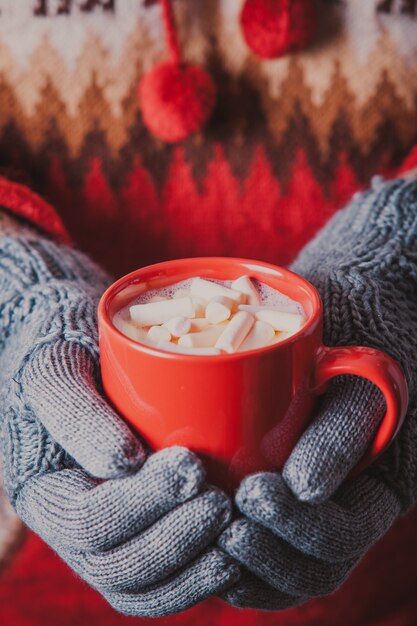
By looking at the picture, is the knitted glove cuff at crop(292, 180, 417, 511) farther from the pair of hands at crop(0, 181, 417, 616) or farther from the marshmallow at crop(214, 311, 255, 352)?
the marshmallow at crop(214, 311, 255, 352)

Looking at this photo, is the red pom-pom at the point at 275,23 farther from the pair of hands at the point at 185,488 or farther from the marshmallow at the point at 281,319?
the marshmallow at the point at 281,319

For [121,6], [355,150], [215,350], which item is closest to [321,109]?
[355,150]

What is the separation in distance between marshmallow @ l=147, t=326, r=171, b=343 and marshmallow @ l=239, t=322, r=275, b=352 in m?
0.05

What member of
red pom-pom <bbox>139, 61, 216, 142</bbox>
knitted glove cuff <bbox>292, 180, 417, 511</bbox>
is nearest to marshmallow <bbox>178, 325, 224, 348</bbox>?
knitted glove cuff <bbox>292, 180, 417, 511</bbox>

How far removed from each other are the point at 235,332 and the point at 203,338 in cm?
2

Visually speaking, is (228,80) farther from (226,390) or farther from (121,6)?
(226,390)

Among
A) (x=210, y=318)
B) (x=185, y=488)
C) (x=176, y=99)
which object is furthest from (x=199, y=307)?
(x=176, y=99)

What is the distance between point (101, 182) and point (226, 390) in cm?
59

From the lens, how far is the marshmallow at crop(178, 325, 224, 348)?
1.42 ft

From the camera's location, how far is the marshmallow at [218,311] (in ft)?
1.51

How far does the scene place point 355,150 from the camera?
3.03 ft

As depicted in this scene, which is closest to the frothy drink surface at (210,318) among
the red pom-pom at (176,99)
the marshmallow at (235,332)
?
the marshmallow at (235,332)

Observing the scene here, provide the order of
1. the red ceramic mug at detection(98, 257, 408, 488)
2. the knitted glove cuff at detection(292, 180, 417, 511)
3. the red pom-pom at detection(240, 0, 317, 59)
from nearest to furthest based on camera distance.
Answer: the red ceramic mug at detection(98, 257, 408, 488)
the knitted glove cuff at detection(292, 180, 417, 511)
the red pom-pom at detection(240, 0, 317, 59)

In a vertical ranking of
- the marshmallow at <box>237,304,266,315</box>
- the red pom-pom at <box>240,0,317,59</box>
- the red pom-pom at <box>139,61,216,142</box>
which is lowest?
the marshmallow at <box>237,304,266,315</box>
